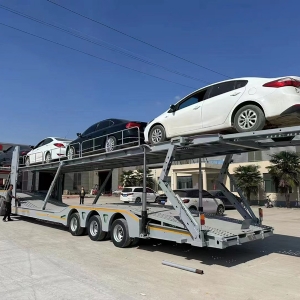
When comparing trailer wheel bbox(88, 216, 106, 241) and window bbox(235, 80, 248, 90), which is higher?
window bbox(235, 80, 248, 90)

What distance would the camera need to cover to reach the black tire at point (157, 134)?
8758 mm

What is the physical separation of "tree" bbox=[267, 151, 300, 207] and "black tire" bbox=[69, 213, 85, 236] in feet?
62.9

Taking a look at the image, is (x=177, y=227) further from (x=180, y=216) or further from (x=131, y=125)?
(x=131, y=125)

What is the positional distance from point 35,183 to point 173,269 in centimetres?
1195

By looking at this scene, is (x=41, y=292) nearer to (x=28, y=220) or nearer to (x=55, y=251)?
(x=55, y=251)

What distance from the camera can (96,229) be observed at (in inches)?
381

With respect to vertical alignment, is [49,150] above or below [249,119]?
above

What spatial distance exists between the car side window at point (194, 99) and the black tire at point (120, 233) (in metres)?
3.44

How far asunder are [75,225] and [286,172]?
64.4 feet

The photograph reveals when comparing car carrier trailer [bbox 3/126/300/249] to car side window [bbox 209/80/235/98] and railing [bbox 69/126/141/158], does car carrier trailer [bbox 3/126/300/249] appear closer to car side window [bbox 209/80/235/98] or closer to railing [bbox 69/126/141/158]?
railing [bbox 69/126/141/158]

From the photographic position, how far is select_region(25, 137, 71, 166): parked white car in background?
13.9 meters

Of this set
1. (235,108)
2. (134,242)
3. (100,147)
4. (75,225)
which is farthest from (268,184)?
(235,108)

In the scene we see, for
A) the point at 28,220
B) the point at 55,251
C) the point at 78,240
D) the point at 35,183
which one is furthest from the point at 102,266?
the point at 35,183

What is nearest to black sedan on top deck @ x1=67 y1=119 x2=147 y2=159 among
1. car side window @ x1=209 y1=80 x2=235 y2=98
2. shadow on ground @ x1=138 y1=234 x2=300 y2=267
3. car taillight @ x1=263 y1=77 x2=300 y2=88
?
car side window @ x1=209 y1=80 x2=235 y2=98
